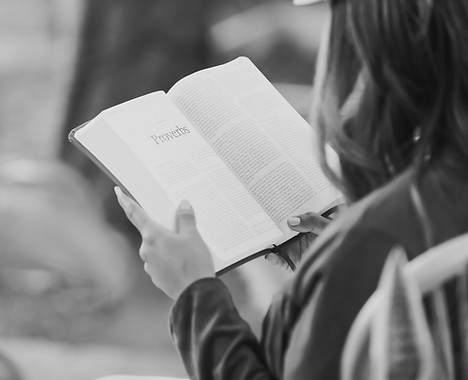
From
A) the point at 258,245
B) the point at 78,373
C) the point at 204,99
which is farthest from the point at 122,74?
the point at 258,245

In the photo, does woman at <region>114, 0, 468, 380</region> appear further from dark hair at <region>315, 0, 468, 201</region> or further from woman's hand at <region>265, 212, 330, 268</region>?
woman's hand at <region>265, 212, 330, 268</region>

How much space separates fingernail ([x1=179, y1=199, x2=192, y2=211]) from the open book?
63 mm

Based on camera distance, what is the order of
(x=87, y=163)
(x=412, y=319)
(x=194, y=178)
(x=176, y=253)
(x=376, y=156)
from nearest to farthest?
(x=412, y=319), (x=376, y=156), (x=176, y=253), (x=194, y=178), (x=87, y=163)

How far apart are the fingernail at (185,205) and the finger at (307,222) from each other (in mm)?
198

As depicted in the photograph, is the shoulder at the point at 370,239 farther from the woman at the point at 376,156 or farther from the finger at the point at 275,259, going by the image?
the finger at the point at 275,259

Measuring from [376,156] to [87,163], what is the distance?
145cm

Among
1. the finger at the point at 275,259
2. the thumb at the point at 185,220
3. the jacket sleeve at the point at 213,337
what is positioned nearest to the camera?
the jacket sleeve at the point at 213,337

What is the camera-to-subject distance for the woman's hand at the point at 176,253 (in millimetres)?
964

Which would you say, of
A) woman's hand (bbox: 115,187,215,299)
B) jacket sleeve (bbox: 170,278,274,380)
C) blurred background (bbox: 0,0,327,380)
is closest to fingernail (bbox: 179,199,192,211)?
woman's hand (bbox: 115,187,215,299)

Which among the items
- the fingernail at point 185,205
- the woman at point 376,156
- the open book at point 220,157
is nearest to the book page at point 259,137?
the open book at point 220,157

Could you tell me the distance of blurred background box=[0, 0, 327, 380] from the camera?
2.10m

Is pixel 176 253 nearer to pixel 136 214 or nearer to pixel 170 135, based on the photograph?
pixel 136 214

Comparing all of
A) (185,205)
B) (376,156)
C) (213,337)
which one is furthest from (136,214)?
(376,156)

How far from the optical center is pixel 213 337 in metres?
0.91
